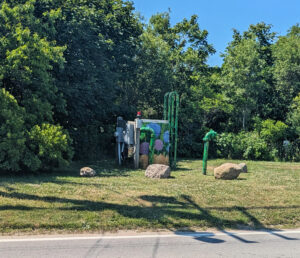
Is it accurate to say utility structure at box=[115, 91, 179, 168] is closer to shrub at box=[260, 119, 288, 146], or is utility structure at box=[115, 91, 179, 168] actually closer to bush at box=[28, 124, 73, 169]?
bush at box=[28, 124, 73, 169]

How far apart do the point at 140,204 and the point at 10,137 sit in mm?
5861

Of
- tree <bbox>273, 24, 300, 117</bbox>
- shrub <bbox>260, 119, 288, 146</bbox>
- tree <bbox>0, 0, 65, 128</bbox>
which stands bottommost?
shrub <bbox>260, 119, 288, 146</bbox>

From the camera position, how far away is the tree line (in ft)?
44.4

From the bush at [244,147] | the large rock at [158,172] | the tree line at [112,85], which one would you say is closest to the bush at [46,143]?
the tree line at [112,85]

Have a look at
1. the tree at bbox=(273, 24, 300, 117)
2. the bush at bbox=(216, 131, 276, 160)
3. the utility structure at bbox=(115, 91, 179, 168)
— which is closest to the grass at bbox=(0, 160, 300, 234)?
the utility structure at bbox=(115, 91, 179, 168)

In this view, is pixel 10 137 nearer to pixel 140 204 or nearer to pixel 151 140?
pixel 140 204

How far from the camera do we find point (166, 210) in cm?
834

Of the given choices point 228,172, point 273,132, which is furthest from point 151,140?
point 273,132

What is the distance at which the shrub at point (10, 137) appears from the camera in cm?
1222

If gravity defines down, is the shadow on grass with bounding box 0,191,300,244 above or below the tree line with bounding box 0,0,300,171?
below

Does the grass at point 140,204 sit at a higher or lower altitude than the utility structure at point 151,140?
lower

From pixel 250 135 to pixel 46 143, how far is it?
15.5 metres

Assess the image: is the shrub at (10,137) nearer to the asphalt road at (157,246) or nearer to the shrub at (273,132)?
the asphalt road at (157,246)

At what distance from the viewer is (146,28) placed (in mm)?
31656
